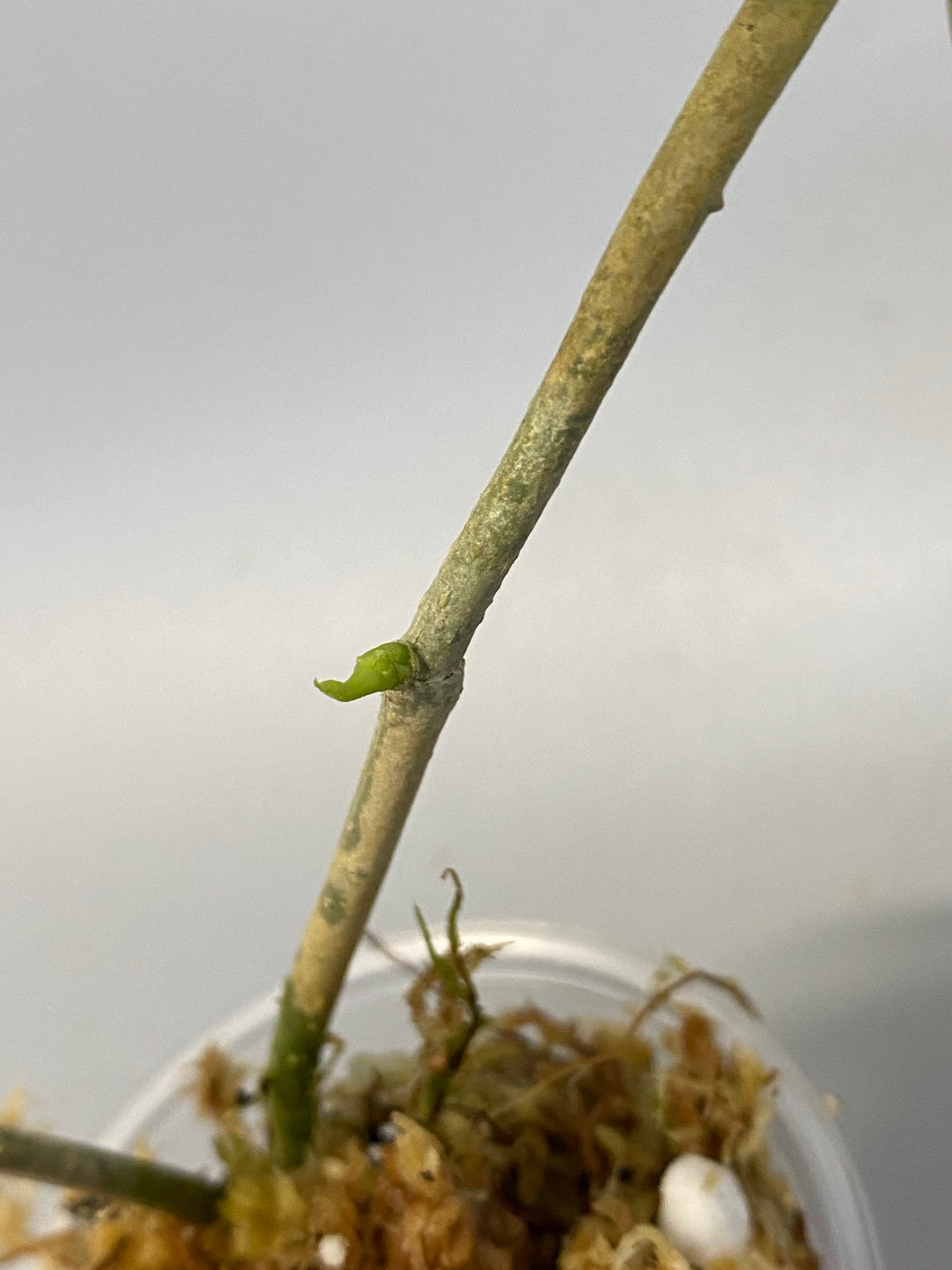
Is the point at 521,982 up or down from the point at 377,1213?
up

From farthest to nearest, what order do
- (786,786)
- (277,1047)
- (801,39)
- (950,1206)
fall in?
(786,786) → (950,1206) → (277,1047) → (801,39)

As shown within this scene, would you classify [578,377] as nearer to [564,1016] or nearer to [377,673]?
[377,673]

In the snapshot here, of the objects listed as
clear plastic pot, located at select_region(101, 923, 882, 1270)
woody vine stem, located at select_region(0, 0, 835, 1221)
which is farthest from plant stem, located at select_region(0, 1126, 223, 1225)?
clear plastic pot, located at select_region(101, 923, 882, 1270)

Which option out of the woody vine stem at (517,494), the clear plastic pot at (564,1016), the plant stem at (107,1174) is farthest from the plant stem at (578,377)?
the clear plastic pot at (564,1016)

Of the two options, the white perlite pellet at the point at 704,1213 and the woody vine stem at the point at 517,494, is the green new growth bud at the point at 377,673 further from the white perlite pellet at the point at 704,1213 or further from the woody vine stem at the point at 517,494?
the white perlite pellet at the point at 704,1213

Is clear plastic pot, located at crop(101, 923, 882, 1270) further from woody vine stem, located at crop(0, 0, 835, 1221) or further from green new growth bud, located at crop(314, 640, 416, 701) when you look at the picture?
green new growth bud, located at crop(314, 640, 416, 701)

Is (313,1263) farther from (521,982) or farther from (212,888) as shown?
(212,888)

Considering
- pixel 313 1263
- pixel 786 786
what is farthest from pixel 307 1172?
pixel 786 786
